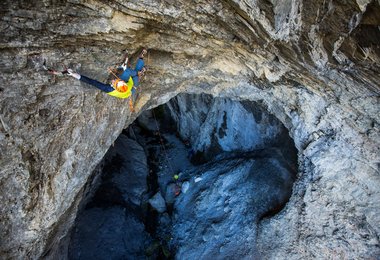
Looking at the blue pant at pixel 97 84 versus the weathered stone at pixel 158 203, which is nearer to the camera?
the blue pant at pixel 97 84

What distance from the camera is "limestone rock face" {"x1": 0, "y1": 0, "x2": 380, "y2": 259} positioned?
5.17 meters

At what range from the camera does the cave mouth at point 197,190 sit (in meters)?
10.3

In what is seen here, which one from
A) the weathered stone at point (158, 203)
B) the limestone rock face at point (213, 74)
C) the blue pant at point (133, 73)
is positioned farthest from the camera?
the weathered stone at point (158, 203)

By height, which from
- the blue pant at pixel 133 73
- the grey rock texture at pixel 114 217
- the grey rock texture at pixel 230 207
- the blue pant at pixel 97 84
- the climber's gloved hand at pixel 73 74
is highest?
the blue pant at pixel 133 73

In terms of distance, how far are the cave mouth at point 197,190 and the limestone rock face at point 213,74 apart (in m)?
1.50

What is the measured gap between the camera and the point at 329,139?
7.64m

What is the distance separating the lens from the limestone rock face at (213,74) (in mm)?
5172

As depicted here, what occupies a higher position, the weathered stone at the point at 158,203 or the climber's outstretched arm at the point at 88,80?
the climber's outstretched arm at the point at 88,80

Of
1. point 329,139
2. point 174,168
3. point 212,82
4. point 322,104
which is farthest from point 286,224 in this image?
point 174,168

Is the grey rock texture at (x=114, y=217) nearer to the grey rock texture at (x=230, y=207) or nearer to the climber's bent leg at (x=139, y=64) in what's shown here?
the grey rock texture at (x=230, y=207)

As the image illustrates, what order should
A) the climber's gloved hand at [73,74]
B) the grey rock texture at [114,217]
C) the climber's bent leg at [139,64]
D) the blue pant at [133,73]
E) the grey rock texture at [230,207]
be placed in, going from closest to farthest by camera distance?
the climber's gloved hand at [73,74] < the blue pant at [133,73] < the climber's bent leg at [139,64] < the grey rock texture at [230,207] < the grey rock texture at [114,217]

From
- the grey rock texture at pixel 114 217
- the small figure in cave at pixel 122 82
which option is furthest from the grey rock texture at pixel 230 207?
the small figure in cave at pixel 122 82

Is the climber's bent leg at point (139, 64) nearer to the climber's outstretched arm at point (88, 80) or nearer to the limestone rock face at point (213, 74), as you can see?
the limestone rock face at point (213, 74)

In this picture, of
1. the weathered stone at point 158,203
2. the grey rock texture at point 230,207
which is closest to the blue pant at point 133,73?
the grey rock texture at point 230,207
